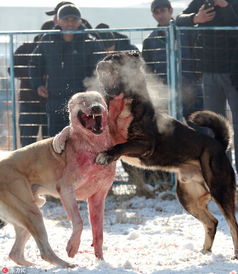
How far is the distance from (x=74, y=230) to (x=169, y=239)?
5.85 ft

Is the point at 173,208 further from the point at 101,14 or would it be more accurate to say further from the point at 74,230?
the point at 101,14

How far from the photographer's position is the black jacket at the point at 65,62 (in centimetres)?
896

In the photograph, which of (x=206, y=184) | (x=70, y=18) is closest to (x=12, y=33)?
(x=70, y=18)

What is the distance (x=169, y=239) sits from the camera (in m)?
7.10

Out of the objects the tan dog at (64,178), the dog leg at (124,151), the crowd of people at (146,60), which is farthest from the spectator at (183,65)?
the tan dog at (64,178)

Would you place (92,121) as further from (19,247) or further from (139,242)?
(139,242)

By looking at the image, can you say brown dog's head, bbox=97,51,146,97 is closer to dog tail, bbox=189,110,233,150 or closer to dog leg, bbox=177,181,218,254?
dog tail, bbox=189,110,233,150

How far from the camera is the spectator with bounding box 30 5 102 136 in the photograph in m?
8.96

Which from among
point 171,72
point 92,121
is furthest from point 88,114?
point 171,72

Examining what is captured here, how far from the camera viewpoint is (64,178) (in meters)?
5.60

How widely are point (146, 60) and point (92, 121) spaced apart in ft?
10.6

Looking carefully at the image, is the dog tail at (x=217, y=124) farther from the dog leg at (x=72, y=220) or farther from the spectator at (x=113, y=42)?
the spectator at (x=113, y=42)

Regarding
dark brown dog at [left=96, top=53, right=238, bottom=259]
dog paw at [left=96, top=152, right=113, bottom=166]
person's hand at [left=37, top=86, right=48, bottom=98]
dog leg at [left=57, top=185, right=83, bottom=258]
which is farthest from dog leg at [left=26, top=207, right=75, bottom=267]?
person's hand at [left=37, top=86, right=48, bottom=98]

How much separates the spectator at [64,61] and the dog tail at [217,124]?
8.44 feet
